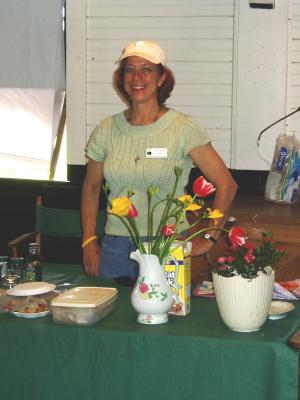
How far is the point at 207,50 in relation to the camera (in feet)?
15.4

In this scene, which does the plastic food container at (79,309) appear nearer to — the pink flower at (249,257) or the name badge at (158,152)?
the pink flower at (249,257)

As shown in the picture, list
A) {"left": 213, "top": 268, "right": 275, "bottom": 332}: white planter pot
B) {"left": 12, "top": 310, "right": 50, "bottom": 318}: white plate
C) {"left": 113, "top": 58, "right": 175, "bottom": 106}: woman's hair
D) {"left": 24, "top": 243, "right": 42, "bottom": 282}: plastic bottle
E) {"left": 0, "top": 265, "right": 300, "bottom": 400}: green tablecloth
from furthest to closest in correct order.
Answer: {"left": 113, "top": 58, "right": 175, "bottom": 106}: woman's hair, {"left": 24, "top": 243, "right": 42, "bottom": 282}: plastic bottle, {"left": 12, "top": 310, "right": 50, "bottom": 318}: white plate, {"left": 213, "top": 268, "right": 275, "bottom": 332}: white planter pot, {"left": 0, "top": 265, "right": 300, "bottom": 400}: green tablecloth

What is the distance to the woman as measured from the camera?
3098 mm

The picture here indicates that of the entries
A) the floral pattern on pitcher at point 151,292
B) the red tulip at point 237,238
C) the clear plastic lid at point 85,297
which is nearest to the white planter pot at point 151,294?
the floral pattern on pitcher at point 151,292

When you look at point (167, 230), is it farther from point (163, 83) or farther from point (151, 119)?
point (163, 83)

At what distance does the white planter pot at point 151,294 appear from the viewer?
7.89 feet

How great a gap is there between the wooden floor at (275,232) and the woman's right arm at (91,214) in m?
0.65

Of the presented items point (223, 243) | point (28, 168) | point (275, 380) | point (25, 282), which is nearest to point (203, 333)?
point (275, 380)

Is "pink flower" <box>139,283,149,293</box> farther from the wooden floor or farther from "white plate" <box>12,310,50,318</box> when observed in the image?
the wooden floor

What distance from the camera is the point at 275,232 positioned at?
151 inches

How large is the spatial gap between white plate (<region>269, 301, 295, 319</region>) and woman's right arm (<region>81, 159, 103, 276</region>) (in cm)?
86

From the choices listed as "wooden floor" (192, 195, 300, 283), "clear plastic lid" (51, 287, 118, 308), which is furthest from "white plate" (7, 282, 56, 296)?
"wooden floor" (192, 195, 300, 283)

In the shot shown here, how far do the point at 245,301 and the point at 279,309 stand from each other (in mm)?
244

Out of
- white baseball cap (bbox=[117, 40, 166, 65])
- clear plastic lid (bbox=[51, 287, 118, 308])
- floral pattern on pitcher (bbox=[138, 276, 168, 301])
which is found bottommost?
clear plastic lid (bbox=[51, 287, 118, 308])
